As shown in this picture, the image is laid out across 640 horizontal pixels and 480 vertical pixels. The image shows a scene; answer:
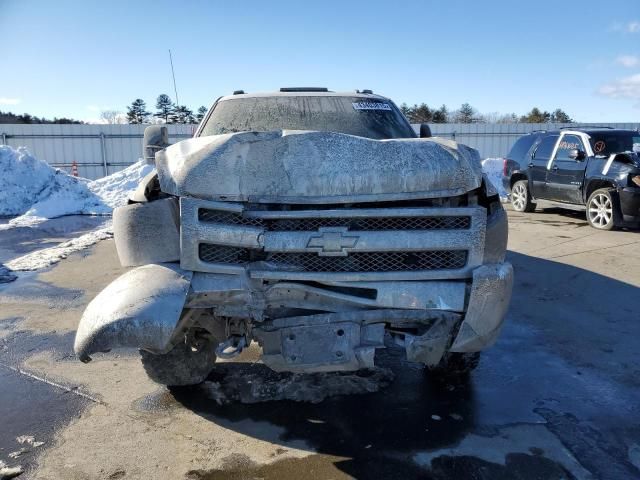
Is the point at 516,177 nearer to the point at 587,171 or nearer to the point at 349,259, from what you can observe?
the point at 587,171

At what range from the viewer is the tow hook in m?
3.05

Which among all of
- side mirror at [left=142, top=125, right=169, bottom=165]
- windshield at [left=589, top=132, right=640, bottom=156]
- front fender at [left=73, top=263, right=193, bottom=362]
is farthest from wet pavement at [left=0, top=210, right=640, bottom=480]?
Result: windshield at [left=589, top=132, right=640, bottom=156]

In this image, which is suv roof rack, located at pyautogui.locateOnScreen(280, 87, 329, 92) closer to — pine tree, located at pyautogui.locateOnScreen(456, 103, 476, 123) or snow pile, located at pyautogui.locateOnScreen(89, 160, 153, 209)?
snow pile, located at pyautogui.locateOnScreen(89, 160, 153, 209)

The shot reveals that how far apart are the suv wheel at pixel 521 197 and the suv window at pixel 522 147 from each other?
1.97 feet

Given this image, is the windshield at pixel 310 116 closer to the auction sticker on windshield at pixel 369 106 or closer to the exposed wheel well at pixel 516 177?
the auction sticker on windshield at pixel 369 106

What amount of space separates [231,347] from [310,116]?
89.0 inches

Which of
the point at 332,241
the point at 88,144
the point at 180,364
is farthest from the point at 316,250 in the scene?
the point at 88,144

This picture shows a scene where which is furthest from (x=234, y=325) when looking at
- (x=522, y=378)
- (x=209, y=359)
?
(x=522, y=378)

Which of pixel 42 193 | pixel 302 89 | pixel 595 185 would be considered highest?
pixel 302 89

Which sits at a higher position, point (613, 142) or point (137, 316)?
point (613, 142)

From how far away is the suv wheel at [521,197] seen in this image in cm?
1206

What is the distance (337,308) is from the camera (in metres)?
2.96

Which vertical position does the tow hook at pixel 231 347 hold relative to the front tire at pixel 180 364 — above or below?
above

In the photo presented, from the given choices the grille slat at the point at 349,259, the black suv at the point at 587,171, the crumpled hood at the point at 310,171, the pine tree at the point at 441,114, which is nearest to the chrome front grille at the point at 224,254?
the grille slat at the point at 349,259
